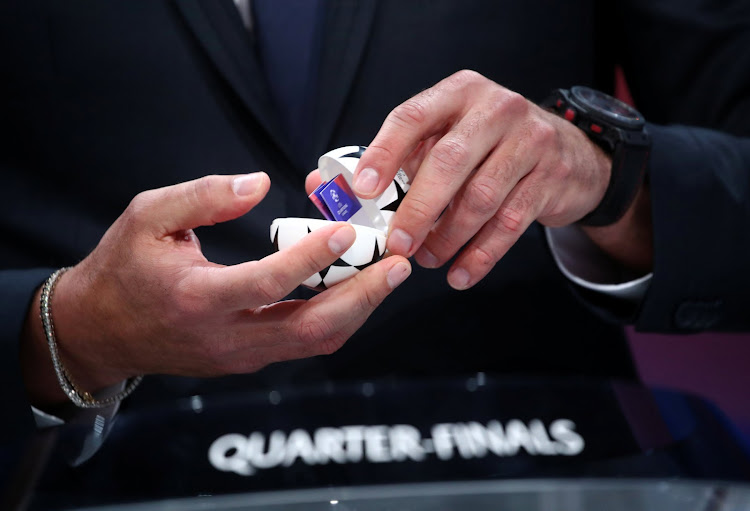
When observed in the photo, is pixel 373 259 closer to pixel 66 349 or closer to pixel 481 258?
pixel 481 258

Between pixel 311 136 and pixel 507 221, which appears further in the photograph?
pixel 311 136

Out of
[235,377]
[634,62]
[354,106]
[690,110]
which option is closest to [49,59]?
[354,106]

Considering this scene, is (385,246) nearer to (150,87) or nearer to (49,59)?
(150,87)

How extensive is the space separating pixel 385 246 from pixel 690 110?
2.70 ft

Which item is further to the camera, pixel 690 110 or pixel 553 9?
pixel 690 110

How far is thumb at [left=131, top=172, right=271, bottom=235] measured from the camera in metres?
0.64

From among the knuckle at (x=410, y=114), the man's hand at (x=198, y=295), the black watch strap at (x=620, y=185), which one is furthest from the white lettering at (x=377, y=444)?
the black watch strap at (x=620, y=185)

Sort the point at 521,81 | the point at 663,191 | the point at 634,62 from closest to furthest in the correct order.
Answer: the point at 663,191
the point at 521,81
the point at 634,62

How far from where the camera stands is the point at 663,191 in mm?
951

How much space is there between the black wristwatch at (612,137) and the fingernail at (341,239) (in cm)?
42

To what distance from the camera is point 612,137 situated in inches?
34.5

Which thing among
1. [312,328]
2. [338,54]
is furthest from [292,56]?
[312,328]

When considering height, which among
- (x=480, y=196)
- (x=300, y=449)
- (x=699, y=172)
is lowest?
(x=699, y=172)

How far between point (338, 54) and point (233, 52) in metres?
0.15
